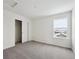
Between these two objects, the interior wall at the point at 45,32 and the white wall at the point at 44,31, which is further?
the white wall at the point at 44,31

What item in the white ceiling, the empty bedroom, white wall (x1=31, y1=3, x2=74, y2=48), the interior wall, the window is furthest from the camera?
white wall (x1=31, y1=3, x2=74, y2=48)

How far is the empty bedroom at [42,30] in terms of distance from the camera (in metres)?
3.02

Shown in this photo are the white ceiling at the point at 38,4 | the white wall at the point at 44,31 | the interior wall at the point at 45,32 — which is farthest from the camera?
the white wall at the point at 44,31

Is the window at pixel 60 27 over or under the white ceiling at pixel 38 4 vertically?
under

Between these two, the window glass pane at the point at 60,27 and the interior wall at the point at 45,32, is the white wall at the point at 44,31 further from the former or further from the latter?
the window glass pane at the point at 60,27

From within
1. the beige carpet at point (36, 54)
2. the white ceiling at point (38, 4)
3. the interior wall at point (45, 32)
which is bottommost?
the beige carpet at point (36, 54)

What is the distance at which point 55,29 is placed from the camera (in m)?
4.74

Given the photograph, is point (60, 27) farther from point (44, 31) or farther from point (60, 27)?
point (44, 31)

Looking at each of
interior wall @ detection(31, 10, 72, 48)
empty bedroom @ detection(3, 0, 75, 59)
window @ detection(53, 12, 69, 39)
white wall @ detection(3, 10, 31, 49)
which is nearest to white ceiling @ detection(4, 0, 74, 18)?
empty bedroom @ detection(3, 0, 75, 59)

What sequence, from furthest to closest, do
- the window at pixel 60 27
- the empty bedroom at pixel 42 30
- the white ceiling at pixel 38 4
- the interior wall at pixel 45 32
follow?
the interior wall at pixel 45 32
the window at pixel 60 27
the empty bedroom at pixel 42 30
the white ceiling at pixel 38 4

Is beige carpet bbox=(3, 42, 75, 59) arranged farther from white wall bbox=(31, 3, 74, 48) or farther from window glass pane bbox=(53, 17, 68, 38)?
window glass pane bbox=(53, 17, 68, 38)

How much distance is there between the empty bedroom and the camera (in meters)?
3.02

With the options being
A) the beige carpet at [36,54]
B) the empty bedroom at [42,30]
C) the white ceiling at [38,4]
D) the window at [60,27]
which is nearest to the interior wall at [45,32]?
the empty bedroom at [42,30]

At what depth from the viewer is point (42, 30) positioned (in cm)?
564
